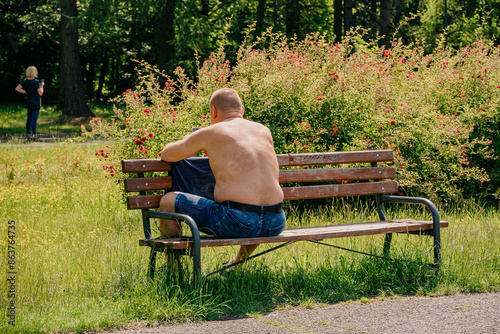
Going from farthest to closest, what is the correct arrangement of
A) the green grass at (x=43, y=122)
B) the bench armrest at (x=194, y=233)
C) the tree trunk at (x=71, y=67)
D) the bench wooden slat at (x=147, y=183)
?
1. the tree trunk at (x=71, y=67)
2. the green grass at (x=43, y=122)
3. the bench wooden slat at (x=147, y=183)
4. the bench armrest at (x=194, y=233)

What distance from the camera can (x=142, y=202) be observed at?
4.91 m

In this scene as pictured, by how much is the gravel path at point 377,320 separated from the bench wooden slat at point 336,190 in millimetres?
1256

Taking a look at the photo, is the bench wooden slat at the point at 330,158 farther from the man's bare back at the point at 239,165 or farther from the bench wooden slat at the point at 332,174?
the man's bare back at the point at 239,165

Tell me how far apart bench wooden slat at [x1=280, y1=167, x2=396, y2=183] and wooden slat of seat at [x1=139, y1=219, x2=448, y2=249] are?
18.8 inches

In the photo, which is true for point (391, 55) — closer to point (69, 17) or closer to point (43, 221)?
point (43, 221)

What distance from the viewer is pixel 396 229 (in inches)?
209

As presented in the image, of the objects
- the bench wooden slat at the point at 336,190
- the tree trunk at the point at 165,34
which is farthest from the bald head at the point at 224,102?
the tree trunk at the point at 165,34

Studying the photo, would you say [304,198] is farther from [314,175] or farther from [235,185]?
[235,185]

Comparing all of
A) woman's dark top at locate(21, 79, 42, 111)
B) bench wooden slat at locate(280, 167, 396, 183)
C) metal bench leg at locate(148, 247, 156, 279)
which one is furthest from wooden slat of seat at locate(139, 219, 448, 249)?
woman's dark top at locate(21, 79, 42, 111)

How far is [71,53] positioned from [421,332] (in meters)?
22.2

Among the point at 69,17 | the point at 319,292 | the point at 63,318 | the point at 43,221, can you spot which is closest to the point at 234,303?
the point at 319,292

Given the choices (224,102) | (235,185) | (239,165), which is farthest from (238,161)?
(224,102)

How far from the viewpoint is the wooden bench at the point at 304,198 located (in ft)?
15.1

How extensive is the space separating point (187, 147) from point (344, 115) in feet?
12.6
